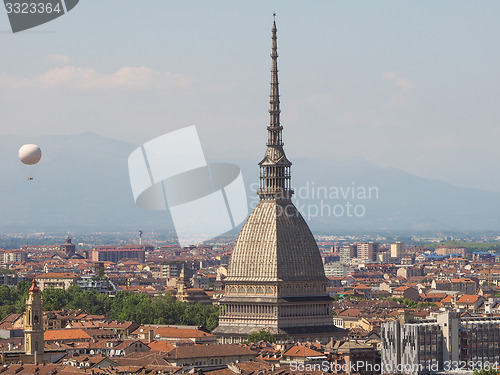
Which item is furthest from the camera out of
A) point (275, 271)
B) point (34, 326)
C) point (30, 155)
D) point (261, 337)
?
point (275, 271)

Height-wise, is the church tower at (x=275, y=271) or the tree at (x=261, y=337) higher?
the church tower at (x=275, y=271)

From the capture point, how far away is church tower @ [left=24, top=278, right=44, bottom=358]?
69688 millimetres

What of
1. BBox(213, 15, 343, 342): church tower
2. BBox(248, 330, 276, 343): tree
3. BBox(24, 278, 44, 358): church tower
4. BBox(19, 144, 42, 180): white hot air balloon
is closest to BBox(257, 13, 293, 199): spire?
BBox(213, 15, 343, 342): church tower

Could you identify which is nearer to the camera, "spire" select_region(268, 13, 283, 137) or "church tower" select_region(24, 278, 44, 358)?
"church tower" select_region(24, 278, 44, 358)

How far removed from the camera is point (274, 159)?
328 feet

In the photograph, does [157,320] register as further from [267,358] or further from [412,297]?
[412,297]

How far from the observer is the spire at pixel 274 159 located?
10000cm

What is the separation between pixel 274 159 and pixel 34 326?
109 feet

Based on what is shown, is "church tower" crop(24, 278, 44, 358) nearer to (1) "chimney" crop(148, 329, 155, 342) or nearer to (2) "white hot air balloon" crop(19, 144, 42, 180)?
(2) "white hot air balloon" crop(19, 144, 42, 180)

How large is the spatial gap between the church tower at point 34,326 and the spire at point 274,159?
31077 millimetres

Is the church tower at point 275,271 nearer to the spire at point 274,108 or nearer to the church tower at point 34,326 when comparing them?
the spire at point 274,108

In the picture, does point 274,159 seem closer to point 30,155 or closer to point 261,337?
point 261,337

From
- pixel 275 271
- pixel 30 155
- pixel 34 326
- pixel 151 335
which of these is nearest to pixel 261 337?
pixel 275 271

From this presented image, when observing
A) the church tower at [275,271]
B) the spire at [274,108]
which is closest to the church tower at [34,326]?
the church tower at [275,271]
